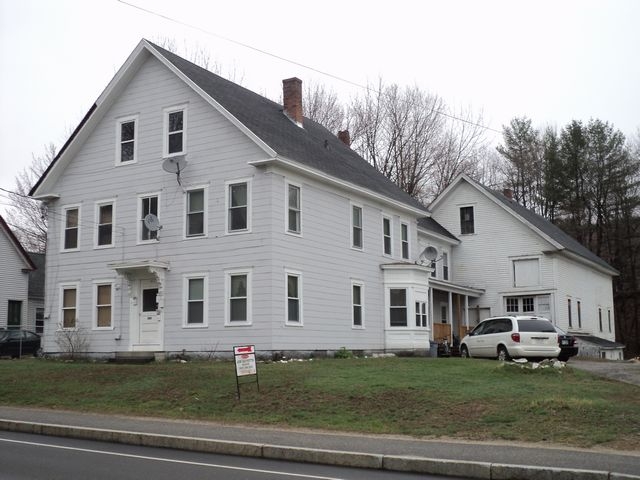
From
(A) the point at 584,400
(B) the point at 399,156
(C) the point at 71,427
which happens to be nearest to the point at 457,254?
(B) the point at 399,156

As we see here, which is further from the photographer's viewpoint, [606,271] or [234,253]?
[606,271]

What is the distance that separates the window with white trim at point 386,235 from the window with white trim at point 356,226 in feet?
6.47

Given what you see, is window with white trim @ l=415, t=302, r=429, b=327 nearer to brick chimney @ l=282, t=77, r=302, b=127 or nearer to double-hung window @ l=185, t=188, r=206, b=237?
brick chimney @ l=282, t=77, r=302, b=127

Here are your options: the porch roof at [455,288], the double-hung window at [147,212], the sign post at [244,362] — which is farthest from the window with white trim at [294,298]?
the porch roof at [455,288]

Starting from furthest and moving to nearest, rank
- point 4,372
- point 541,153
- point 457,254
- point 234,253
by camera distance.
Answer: point 541,153 < point 457,254 < point 234,253 < point 4,372

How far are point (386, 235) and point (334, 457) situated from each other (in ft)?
65.9

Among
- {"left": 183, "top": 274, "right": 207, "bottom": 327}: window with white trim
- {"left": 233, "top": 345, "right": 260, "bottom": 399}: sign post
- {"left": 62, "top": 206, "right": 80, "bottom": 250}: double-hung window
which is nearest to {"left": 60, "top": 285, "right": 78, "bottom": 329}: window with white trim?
{"left": 62, "top": 206, "right": 80, "bottom": 250}: double-hung window

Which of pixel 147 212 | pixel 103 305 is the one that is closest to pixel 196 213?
pixel 147 212

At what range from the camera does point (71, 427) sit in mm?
13719

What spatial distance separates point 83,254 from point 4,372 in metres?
6.60

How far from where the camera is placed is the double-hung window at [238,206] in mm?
24000

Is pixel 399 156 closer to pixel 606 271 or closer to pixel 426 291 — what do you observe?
pixel 606 271

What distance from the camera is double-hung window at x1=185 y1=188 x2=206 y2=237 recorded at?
976 inches

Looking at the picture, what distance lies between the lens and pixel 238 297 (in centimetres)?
2372
